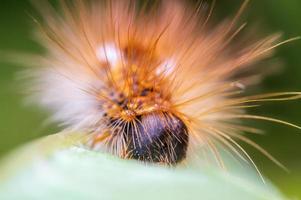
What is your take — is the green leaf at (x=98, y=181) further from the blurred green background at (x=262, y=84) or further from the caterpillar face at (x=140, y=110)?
the blurred green background at (x=262, y=84)

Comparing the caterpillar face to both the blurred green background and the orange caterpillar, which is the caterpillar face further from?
the blurred green background

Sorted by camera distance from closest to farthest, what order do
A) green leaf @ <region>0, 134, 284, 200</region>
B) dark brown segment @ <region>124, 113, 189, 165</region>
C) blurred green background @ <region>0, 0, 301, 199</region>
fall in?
green leaf @ <region>0, 134, 284, 200</region> < dark brown segment @ <region>124, 113, 189, 165</region> < blurred green background @ <region>0, 0, 301, 199</region>

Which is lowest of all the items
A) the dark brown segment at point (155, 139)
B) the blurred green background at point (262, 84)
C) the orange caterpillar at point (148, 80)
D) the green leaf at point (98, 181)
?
the green leaf at point (98, 181)

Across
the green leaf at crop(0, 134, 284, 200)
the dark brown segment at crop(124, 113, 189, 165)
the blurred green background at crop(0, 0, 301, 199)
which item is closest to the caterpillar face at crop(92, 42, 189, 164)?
the dark brown segment at crop(124, 113, 189, 165)

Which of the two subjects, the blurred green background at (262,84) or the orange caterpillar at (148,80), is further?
the blurred green background at (262,84)

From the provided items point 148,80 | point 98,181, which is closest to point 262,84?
point 148,80

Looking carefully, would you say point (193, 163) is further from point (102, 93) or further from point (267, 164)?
point (267, 164)

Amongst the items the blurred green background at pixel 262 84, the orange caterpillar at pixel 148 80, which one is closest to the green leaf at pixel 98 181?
the orange caterpillar at pixel 148 80
